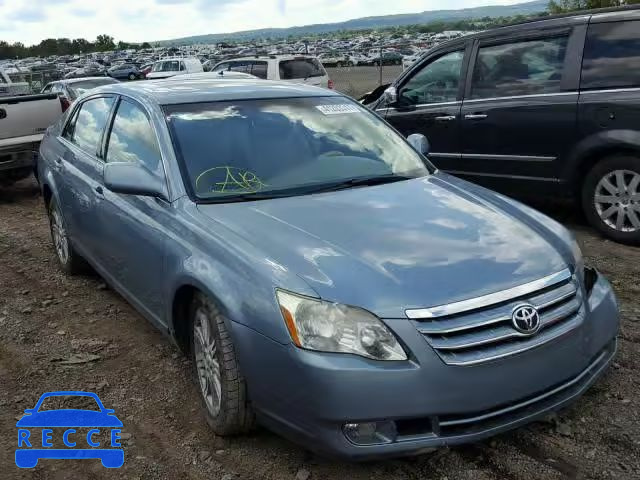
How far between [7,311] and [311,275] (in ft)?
10.8

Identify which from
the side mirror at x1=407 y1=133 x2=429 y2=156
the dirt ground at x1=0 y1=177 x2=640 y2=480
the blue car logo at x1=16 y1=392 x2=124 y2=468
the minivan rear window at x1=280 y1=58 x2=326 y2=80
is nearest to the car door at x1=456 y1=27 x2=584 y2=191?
the dirt ground at x1=0 y1=177 x2=640 y2=480

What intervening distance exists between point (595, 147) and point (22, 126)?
283 inches

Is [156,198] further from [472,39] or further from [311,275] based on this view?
[472,39]

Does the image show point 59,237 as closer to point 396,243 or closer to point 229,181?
point 229,181

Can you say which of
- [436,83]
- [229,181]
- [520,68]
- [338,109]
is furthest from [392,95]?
[229,181]

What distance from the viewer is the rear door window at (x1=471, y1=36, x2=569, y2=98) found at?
6160mm

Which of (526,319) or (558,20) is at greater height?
(558,20)

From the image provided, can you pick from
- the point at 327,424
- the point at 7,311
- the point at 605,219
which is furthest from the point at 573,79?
the point at 7,311

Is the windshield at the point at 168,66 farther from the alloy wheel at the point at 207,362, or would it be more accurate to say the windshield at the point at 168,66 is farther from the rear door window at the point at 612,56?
the alloy wheel at the point at 207,362

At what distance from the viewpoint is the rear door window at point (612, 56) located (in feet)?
18.4

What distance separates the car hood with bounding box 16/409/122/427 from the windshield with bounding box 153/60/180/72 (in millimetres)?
28420

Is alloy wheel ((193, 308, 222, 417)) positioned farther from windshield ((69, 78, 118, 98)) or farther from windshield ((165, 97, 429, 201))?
windshield ((69, 78, 118, 98))

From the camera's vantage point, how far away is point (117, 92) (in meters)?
4.70

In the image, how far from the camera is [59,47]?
10350 centimetres
